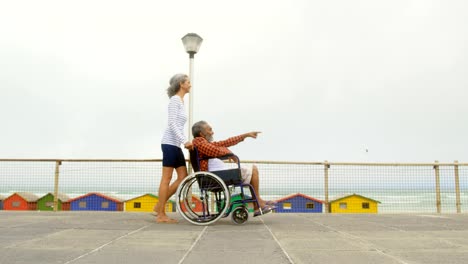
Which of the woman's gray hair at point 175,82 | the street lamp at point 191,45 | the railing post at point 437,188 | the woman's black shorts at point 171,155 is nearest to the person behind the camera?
the woman's black shorts at point 171,155

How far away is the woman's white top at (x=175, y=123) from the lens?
3965 mm

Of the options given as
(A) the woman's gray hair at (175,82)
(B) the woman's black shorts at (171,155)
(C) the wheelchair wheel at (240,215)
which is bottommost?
(C) the wheelchair wheel at (240,215)

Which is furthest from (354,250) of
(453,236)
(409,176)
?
(409,176)

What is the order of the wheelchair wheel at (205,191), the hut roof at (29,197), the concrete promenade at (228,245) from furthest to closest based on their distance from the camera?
the hut roof at (29,197), the wheelchair wheel at (205,191), the concrete promenade at (228,245)

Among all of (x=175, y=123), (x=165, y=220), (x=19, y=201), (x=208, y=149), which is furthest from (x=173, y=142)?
(x=19, y=201)

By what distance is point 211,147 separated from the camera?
3.79 m

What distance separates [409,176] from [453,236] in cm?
405

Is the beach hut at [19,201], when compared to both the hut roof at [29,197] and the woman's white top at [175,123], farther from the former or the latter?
the woman's white top at [175,123]

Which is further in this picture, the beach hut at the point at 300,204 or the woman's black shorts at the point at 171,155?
the beach hut at the point at 300,204

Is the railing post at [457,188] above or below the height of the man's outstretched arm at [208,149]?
below

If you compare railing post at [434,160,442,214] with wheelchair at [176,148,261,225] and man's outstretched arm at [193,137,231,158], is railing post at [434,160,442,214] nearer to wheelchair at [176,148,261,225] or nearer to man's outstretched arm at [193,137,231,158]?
wheelchair at [176,148,261,225]

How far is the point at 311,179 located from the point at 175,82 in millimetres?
3426

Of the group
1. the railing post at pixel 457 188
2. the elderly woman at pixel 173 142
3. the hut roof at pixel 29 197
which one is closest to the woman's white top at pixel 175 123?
the elderly woman at pixel 173 142

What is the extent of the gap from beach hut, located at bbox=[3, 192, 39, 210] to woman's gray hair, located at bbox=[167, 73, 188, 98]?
11064 millimetres
